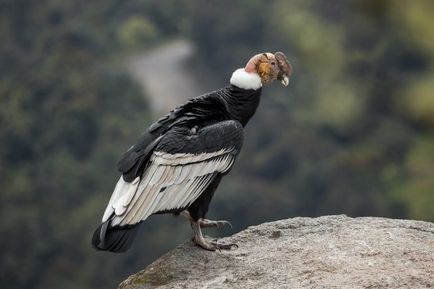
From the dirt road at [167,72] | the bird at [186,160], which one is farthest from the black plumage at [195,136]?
the dirt road at [167,72]

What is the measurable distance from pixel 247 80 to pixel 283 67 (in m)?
0.28

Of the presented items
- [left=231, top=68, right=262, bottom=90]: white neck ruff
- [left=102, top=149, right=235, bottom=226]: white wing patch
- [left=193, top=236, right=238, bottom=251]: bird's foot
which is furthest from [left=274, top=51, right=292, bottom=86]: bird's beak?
[left=193, top=236, right=238, bottom=251]: bird's foot

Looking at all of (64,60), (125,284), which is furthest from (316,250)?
(64,60)

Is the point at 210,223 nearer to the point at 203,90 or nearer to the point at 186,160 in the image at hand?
the point at 186,160

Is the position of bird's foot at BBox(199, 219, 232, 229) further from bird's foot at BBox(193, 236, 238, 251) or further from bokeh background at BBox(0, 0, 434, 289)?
bokeh background at BBox(0, 0, 434, 289)

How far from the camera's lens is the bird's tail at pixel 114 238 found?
Answer: 5586 millimetres

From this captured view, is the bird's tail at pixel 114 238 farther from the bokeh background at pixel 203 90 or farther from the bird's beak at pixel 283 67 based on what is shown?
the bokeh background at pixel 203 90

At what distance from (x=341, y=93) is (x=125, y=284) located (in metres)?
23.4

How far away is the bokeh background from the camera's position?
971 inches

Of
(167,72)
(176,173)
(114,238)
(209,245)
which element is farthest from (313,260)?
(167,72)

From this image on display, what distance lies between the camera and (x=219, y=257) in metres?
6.04

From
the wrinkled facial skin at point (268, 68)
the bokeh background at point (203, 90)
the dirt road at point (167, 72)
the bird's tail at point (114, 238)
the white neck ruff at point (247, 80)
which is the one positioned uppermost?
the dirt road at point (167, 72)

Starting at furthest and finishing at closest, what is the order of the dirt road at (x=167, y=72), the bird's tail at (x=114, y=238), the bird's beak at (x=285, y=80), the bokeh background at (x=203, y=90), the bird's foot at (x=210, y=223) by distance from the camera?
the dirt road at (x=167, y=72) < the bokeh background at (x=203, y=90) < the bird's foot at (x=210, y=223) < the bird's beak at (x=285, y=80) < the bird's tail at (x=114, y=238)

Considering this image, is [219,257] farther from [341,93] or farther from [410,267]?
[341,93]
